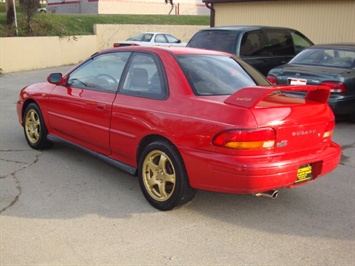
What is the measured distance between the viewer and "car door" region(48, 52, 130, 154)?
15.7ft

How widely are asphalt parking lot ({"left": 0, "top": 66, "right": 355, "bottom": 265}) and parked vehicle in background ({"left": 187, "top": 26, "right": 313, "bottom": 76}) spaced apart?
173 inches

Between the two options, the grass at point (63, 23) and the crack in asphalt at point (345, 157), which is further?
the grass at point (63, 23)

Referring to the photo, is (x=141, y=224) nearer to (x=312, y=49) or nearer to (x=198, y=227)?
(x=198, y=227)

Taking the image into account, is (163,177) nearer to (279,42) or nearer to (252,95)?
(252,95)

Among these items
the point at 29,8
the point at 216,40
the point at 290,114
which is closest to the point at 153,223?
the point at 290,114

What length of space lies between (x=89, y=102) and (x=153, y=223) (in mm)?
1742

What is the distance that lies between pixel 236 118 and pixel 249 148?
10.6 inches

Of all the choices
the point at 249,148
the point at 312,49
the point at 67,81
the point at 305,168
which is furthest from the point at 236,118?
the point at 312,49

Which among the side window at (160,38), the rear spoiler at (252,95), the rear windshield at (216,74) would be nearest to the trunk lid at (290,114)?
the rear spoiler at (252,95)

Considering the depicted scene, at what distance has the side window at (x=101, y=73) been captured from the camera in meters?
4.83

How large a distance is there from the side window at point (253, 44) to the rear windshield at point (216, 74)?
173 inches

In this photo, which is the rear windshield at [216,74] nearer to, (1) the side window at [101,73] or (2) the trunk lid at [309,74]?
(1) the side window at [101,73]

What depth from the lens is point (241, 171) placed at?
3512mm

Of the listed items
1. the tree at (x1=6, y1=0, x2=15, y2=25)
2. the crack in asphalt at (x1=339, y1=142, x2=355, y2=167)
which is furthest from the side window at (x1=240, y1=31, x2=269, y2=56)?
the tree at (x1=6, y1=0, x2=15, y2=25)
